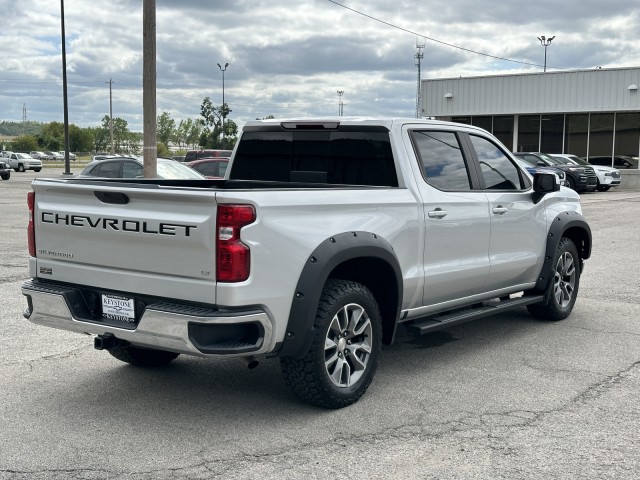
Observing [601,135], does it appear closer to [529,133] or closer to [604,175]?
[529,133]

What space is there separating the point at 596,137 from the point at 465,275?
120 feet

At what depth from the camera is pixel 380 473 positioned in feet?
12.8

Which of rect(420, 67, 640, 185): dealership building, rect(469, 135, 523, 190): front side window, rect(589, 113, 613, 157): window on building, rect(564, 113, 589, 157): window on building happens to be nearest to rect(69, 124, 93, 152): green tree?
rect(420, 67, 640, 185): dealership building

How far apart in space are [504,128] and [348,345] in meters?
39.8

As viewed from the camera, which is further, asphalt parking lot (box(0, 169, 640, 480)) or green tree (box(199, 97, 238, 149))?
green tree (box(199, 97, 238, 149))

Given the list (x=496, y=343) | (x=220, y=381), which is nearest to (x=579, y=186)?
(x=496, y=343)

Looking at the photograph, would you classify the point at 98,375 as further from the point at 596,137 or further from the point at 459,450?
the point at 596,137

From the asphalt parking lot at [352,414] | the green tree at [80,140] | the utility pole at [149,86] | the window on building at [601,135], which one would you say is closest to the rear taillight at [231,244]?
the asphalt parking lot at [352,414]

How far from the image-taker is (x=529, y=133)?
42031 mm

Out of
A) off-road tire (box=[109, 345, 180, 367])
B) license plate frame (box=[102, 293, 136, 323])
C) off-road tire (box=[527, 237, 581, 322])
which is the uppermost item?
license plate frame (box=[102, 293, 136, 323])

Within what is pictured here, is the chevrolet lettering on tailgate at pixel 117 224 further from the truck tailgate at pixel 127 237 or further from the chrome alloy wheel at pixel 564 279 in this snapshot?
the chrome alloy wheel at pixel 564 279

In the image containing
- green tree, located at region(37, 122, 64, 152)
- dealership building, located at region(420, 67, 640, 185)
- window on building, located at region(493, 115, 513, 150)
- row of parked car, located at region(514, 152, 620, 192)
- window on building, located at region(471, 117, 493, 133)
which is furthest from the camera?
green tree, located at region(37, 122, 64, 152)

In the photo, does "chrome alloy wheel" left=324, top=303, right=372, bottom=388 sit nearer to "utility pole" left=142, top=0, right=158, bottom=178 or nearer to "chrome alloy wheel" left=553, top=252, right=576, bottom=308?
"chrome alloy wheel" left=553, top=252, right=576, bottom=308

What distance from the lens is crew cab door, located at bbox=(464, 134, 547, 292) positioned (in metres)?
6.32
